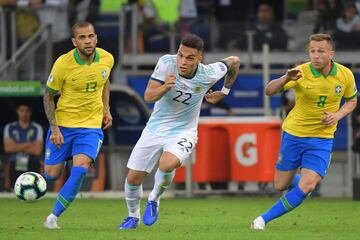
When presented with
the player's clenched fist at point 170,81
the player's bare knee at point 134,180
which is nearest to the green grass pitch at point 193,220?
the player's bare knee at point 134,180

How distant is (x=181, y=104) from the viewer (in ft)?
42.2

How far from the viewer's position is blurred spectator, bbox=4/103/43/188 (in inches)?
850

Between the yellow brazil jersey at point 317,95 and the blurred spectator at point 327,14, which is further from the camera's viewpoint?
the blurred spectator at point 327,14

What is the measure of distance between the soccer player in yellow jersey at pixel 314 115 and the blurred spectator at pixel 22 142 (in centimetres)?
889

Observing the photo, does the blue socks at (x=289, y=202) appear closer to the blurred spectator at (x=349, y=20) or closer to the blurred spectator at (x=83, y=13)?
the blurred spectator at (x=349, y=20)

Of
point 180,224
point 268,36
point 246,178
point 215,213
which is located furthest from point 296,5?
point 180,224

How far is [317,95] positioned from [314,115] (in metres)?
0.23

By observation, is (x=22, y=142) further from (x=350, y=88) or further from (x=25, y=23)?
(x=350, y=88)

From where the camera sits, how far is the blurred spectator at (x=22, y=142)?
21594mm

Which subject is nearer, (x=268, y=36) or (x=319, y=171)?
(x=319, y=171)

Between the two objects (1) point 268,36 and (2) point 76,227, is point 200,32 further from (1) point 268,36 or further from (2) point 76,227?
(2) point 76,227

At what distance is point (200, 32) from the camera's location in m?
21.9

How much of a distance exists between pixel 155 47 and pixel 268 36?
6.88ft

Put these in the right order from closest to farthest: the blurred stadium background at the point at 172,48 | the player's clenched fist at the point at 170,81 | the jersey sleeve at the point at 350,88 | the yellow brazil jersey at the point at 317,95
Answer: the player's clenched fist at the point at 170,81, the yellow brazil jersey at the point at 317,95, the jersey sleeve at the point at 350,88, the blurred stadium background at the point at 172,48
